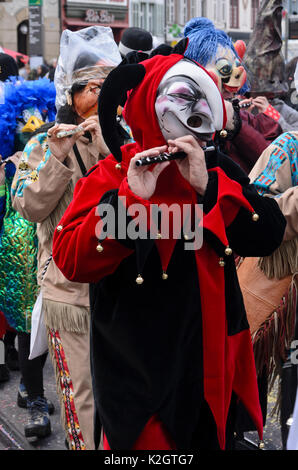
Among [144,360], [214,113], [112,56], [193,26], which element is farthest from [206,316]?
[193,26]

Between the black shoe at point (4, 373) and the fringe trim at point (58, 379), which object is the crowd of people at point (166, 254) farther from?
the black shoe at point (4, 373)

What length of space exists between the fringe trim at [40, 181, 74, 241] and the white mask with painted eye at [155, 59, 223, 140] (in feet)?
4.33

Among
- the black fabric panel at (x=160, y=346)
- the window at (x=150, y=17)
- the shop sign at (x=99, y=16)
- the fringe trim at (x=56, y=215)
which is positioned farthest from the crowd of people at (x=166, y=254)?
the window at (x=150, y=17)

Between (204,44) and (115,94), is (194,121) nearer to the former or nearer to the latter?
(115,94)

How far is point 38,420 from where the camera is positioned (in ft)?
13.4

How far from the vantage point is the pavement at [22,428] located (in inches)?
155

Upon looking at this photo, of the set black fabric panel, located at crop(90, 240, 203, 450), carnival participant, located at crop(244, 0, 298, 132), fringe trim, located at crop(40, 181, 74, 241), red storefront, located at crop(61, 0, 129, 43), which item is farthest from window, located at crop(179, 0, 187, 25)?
black fabric panel, located at crop(90, 240, 203, 450)

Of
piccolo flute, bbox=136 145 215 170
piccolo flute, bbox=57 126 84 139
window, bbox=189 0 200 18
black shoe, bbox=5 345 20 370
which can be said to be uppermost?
piccolo flute, bbox=136 145 215 170

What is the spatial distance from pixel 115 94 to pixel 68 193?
4.28 ft

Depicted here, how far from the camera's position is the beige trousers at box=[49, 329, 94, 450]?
125 inches

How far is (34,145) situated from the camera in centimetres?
347

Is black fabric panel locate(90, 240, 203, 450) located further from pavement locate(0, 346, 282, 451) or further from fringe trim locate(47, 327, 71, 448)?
pavement locate(0, 346, 282, 451)

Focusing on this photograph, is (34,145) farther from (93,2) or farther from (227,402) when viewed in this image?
(93,2)

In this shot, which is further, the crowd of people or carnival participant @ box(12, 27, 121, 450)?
carnival participant @ box(12, 27, 121, 450)
